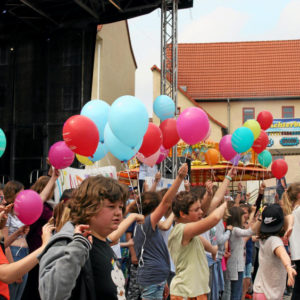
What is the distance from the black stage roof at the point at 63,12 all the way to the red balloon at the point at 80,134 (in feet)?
25.4

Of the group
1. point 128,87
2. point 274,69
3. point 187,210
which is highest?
point 274,69

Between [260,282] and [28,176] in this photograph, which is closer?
[260,282]

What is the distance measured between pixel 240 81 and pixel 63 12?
779 inches

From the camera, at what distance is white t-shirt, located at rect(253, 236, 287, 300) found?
471 cm

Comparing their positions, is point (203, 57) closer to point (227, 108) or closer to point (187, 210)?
point (227, 108)

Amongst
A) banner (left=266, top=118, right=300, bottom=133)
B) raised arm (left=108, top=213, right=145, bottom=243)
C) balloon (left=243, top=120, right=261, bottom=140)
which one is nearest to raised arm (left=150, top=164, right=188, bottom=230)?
raised arm (left=108, top=213, right=145, bottom=243)

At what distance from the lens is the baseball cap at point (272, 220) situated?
484 centimetres

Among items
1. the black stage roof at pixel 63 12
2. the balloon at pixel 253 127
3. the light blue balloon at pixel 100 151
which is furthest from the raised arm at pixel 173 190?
the black stage roof at pixel 63 12

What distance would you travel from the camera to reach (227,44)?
3359 cm

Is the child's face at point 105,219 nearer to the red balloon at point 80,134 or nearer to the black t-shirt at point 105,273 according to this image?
the black t-shirt at point 105,273

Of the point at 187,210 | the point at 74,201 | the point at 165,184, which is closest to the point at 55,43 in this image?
the point at 165,184

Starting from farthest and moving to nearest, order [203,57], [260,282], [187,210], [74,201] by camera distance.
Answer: [203,57], [260,282], [187,210], [74,201]

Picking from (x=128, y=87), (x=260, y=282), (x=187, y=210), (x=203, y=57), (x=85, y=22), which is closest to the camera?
(x=187, y=210)

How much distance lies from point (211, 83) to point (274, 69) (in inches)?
165
